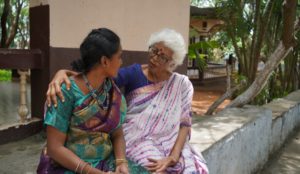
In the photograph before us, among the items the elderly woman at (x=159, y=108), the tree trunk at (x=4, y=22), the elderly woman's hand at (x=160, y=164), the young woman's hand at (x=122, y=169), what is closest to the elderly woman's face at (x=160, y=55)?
the elderly woman at (x=159, y=108)

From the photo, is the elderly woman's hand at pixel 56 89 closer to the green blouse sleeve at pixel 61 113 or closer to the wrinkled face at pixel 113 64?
the green blouse sleeve at pixel 61 113

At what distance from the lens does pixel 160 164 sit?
2236 mm

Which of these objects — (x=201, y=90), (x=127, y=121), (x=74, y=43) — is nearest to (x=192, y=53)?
(x=74, y=43)

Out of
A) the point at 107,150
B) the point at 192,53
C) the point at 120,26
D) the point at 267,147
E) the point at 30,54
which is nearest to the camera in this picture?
the point at 107,150

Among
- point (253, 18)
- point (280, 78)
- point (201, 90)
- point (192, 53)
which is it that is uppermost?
point (253, 18)

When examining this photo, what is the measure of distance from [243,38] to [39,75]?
539 centimetres

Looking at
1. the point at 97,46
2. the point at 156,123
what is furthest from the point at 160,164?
the point at 97,46

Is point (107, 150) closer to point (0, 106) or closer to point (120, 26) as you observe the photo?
point (120, 26)

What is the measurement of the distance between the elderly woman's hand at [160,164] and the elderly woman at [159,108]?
0.01 m

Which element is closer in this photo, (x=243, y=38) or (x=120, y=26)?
(x=120, y=26)

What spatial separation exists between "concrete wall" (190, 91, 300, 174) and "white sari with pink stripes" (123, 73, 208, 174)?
48 centimetres

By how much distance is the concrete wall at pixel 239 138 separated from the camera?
323cm

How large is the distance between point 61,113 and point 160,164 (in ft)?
2.36

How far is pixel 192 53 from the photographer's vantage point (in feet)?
Answer: 29.1
